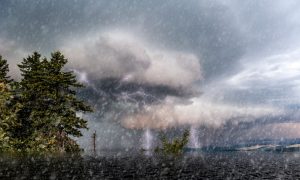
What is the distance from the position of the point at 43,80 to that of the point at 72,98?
707 centimetres

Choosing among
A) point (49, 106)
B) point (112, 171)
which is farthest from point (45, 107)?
point (112, 171)

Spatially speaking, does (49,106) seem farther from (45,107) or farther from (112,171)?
(112,171)

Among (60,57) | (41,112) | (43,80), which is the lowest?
(41,112)

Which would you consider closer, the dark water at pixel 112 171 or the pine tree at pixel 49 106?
the dark water at pixel 112 171

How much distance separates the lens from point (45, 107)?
212 ft

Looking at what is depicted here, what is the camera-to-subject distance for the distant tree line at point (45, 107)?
2317 inches

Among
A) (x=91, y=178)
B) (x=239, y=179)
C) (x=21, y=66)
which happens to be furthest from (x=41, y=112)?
(x=239, y=179)

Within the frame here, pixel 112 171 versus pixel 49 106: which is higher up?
pixel 49 106

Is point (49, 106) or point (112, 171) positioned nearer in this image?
point (112, 171)

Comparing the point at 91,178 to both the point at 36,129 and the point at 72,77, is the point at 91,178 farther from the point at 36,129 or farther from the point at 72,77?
the point at 72,77

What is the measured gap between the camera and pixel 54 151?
61.1 meters

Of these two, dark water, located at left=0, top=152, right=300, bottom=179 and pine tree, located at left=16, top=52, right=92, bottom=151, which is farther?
pine tree, located at left=16, top=52, right=92, bottom=151

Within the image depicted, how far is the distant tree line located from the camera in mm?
58844

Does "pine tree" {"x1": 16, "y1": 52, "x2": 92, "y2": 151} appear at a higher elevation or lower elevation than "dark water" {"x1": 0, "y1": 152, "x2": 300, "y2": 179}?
higher
